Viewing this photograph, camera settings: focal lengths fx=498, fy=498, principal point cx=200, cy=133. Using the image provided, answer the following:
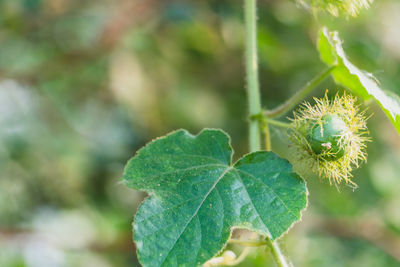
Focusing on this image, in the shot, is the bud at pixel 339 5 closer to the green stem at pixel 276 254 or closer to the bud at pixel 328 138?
the bud at pixel 328 138

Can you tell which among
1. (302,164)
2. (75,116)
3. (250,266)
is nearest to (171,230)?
(302,164)

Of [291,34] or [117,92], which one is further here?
[117,92]

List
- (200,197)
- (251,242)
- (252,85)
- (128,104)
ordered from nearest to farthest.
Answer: (200,197), (251,242), (252,85), (128,104)

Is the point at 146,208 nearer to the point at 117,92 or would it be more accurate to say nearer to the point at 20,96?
the point at 117,92

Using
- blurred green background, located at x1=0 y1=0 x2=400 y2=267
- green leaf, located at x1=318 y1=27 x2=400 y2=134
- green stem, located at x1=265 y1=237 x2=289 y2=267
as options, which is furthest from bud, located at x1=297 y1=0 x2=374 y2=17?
blurred green background, located at x1=0 y1=0 x2=400 y2=267

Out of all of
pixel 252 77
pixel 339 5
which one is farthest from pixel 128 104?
pixel 339 5

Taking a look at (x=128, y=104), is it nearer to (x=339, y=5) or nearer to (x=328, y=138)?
(x=339, y=5)
